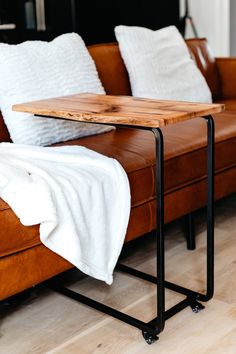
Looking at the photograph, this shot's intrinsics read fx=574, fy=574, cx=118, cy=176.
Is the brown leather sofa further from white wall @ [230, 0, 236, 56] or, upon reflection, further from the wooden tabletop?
white wall @ [230, 0, 236, 56]

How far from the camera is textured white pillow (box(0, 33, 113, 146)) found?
206 centimetres

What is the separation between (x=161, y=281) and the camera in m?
1.59

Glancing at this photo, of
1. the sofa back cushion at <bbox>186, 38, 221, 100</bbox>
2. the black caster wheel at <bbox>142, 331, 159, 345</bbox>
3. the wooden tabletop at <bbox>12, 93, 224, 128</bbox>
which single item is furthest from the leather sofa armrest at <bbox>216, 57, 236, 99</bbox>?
the black caster wheel at <bbox>142, 331, 159, 345</bbox>

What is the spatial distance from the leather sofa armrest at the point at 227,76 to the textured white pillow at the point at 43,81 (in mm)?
1042

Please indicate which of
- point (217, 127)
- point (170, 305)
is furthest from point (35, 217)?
point (217, 127)

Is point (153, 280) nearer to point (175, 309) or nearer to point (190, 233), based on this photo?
point (175, 309)

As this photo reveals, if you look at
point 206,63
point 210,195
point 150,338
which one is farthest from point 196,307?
point 206,63

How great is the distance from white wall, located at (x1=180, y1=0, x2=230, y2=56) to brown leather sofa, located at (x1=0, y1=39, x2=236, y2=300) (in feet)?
6.77

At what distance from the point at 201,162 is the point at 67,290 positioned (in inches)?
28.6

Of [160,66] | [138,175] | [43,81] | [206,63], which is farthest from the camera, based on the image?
[206,63]

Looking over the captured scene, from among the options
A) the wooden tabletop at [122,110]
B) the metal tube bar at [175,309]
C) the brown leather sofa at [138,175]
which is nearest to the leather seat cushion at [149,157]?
the brown leather sofa at [138,175]

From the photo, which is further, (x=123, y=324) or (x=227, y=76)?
(x=227, y=76)

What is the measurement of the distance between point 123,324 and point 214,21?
3.46 m

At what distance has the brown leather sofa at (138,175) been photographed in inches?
61.8
